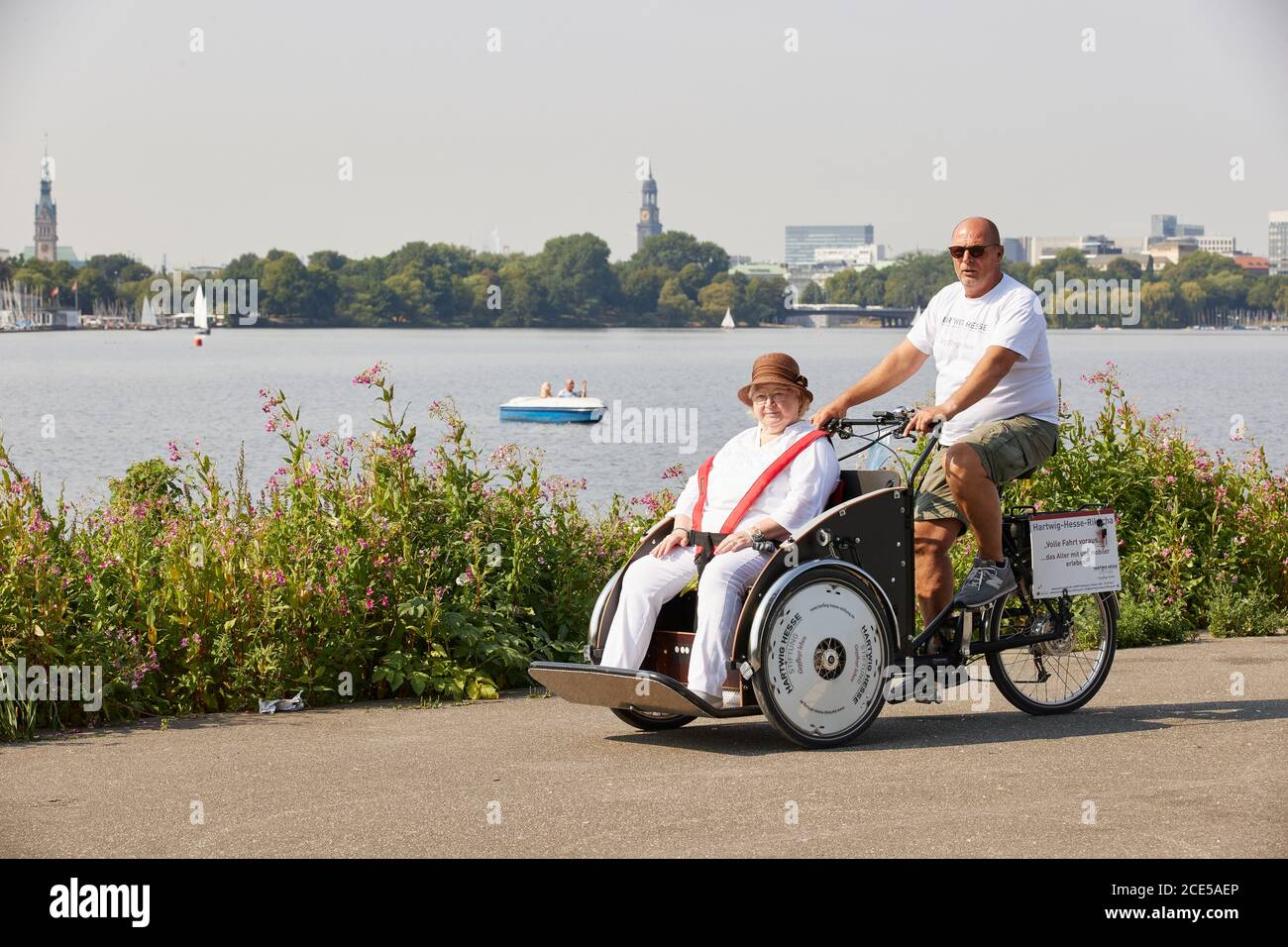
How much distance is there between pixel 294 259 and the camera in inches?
5723

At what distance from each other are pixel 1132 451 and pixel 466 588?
432 cm

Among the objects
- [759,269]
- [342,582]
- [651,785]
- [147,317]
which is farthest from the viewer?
[147,317]

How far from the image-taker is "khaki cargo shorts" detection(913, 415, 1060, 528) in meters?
7.16

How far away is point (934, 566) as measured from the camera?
24.2ft

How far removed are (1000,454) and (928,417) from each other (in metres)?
0.45

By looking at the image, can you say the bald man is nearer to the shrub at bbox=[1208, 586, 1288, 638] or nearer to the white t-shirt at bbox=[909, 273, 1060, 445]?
the white t-shirt at bbox=[909, 273, 1060, 445]

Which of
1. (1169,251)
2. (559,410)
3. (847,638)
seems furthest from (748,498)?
(1169,251)

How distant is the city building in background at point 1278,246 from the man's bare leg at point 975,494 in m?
138

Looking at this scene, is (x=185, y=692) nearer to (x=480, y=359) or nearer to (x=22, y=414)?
(x=22, y=414)

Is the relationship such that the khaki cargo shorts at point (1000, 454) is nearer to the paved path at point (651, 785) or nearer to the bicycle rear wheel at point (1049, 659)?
the bicycle rear wheel at point (1049, 659)

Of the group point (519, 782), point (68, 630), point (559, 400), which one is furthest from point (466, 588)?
point (559, 400)

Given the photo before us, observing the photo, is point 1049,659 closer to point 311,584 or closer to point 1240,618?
point 1240,618

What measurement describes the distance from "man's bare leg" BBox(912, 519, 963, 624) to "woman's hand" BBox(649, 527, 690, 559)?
103cm

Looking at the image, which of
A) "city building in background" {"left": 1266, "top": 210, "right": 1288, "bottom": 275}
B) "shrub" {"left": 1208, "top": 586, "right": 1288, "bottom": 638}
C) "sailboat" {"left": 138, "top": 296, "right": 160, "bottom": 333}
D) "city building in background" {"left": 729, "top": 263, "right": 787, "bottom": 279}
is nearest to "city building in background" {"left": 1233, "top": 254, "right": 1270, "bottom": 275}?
"city building in background" {"left": 1266, "top": 210, "right": 1288, "bottom": 275}
